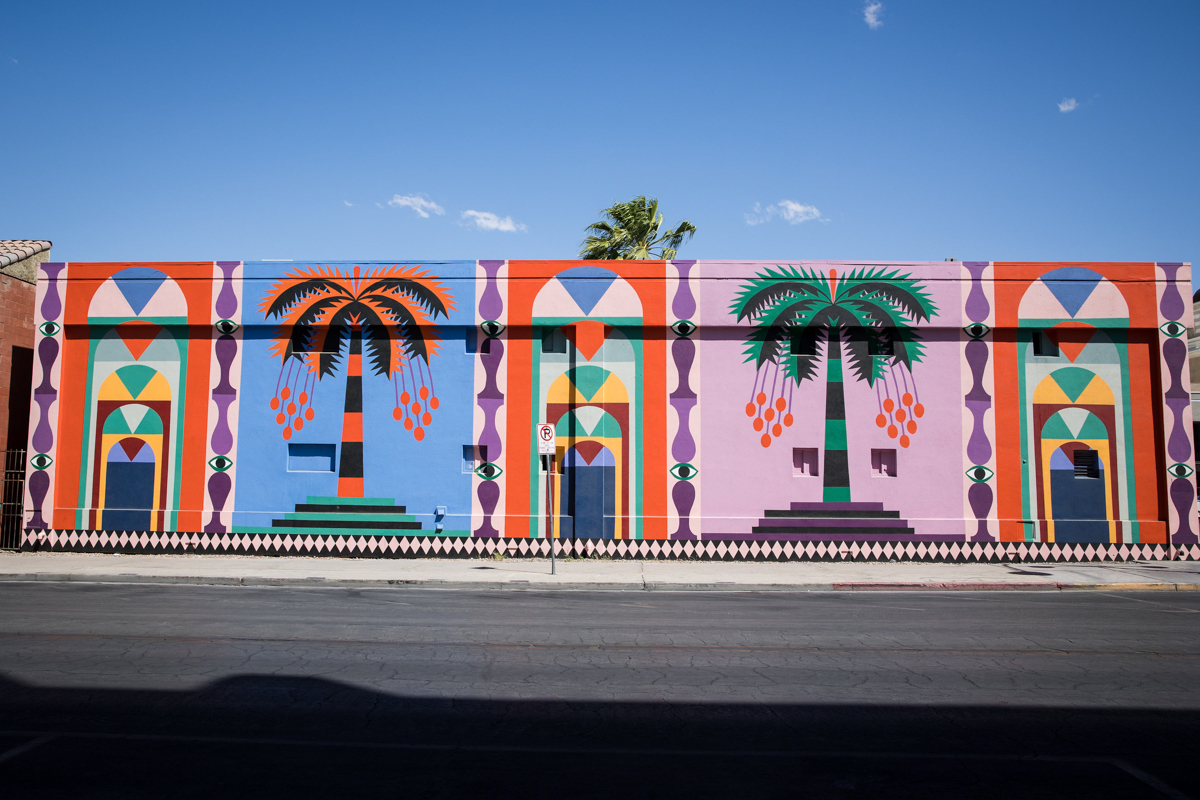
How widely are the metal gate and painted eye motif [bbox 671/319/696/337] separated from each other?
16993 mm

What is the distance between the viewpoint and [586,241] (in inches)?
1020

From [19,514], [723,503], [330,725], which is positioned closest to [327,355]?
[19,514]

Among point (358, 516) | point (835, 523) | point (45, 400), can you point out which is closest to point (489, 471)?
point (358, 516)

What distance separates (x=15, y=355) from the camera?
19797 mm

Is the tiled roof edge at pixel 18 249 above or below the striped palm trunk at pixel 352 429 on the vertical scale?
A: above

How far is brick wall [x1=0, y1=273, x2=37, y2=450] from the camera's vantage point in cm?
1925

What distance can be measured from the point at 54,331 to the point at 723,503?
686 inches

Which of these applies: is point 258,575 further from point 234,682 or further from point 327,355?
point 234,682

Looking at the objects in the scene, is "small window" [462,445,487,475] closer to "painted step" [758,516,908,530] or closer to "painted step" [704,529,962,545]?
"painted step" [704,529,962,545]

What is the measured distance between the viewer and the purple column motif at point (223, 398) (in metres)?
18.6

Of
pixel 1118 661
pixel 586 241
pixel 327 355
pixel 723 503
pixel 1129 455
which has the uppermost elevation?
pixel 586 241

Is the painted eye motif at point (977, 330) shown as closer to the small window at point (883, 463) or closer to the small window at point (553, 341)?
the small window at point (883, 463)

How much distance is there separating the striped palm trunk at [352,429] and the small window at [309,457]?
1.37 ft

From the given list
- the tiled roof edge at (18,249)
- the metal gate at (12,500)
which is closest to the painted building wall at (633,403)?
the metal gate at (12,500)
